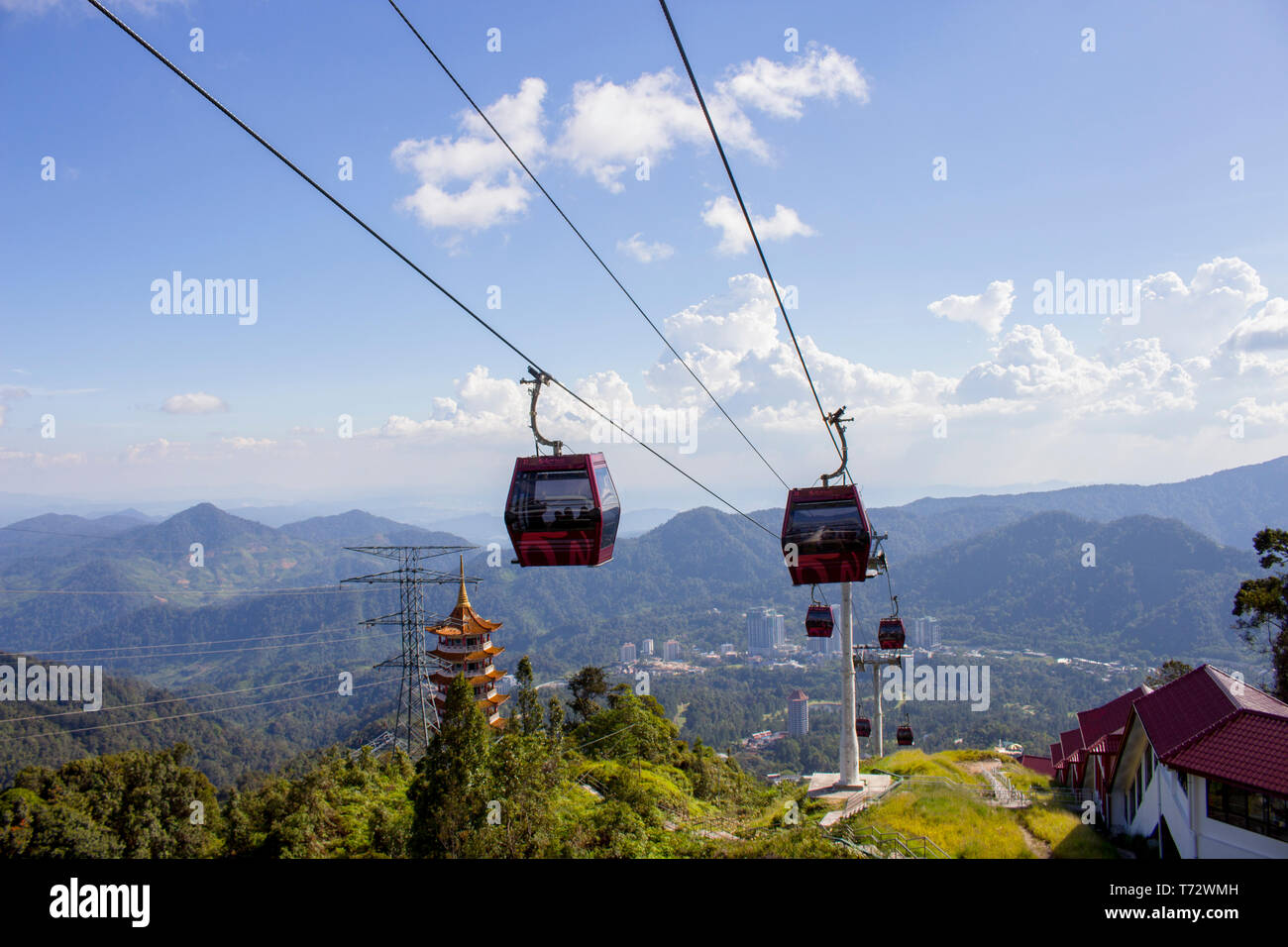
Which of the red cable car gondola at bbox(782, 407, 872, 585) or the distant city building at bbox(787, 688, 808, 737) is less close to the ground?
the red cable car gondola at bbox(782, 407, 872, 585)

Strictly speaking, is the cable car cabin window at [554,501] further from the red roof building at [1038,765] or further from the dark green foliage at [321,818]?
the red roof building at [1038,765]

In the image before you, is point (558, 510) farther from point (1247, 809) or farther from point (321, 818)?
point (1247, 809)

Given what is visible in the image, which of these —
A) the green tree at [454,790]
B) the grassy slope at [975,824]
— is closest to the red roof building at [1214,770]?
the grassy slope at [975,824]

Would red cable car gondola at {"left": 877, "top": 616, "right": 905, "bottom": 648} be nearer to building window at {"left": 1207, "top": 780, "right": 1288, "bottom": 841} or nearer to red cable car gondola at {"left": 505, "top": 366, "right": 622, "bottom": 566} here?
building window at {"left": 1207, "top": 780, "right": 1288, "bottom": 841}

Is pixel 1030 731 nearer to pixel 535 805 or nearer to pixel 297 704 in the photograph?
pixel 535 805

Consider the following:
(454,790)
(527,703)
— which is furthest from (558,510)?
(527,703)

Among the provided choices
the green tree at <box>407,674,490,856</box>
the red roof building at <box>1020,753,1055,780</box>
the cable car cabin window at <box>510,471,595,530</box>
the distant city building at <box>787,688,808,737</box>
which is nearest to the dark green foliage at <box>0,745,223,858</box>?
the green tree at <box>407,674,490,856</box>
